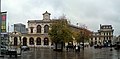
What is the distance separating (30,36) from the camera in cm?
12081

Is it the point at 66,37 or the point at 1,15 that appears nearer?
the point at 1,15

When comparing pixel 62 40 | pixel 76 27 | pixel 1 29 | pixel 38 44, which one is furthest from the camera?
pixel 76 27

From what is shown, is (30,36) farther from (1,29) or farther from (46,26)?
(1,29)

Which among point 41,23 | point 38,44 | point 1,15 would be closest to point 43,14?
point 41,23

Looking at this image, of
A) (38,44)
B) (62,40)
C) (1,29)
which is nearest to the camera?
(1,29)

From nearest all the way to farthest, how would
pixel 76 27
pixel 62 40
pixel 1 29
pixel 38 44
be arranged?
1. pixel 1 29
2. pixel 62 40
3. pixel 38 44
4. pixel 76 27

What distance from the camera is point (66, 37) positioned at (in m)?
72.4

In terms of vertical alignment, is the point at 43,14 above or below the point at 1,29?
above

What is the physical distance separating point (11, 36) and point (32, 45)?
452 inches

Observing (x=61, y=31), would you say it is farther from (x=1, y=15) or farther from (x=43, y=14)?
(x=43, y=14)

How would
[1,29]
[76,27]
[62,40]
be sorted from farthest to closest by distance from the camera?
[76,27], [62,40], [1,29]

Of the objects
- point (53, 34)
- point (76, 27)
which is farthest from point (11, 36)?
point (53, 34)

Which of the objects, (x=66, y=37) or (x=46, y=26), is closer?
(x=66, y=37)

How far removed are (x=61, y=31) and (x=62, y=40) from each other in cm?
248
